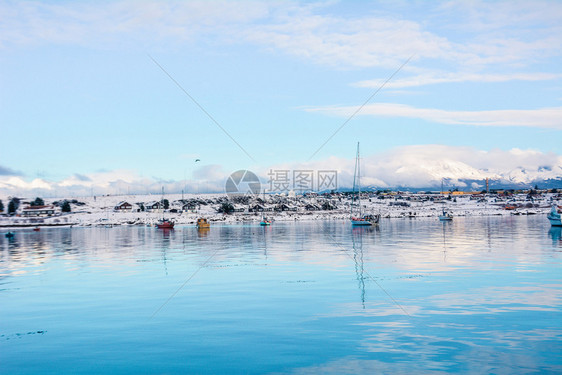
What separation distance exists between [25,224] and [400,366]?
671 ft

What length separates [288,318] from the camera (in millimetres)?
22281

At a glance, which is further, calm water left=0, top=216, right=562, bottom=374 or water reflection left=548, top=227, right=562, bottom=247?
water reflection left=548, top=227, right=562, bottom=247

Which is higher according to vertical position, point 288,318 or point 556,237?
point 288,318

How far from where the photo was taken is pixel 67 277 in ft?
126

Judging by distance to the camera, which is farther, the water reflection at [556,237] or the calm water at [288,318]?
the water reflection at [556,237]

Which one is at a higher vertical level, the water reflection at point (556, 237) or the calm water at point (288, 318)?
the calm water at point (288, 318)

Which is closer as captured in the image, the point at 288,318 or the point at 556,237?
the point at 288,318

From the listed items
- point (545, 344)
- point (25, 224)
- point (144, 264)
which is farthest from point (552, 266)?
point (25, 224)

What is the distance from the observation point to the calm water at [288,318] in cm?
1603

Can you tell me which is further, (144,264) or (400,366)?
(144,264)

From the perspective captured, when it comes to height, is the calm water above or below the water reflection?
above

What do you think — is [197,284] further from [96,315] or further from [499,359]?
[499,359]

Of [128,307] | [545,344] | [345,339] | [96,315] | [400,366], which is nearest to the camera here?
[400,366]

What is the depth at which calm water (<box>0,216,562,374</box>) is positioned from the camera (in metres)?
16.0
